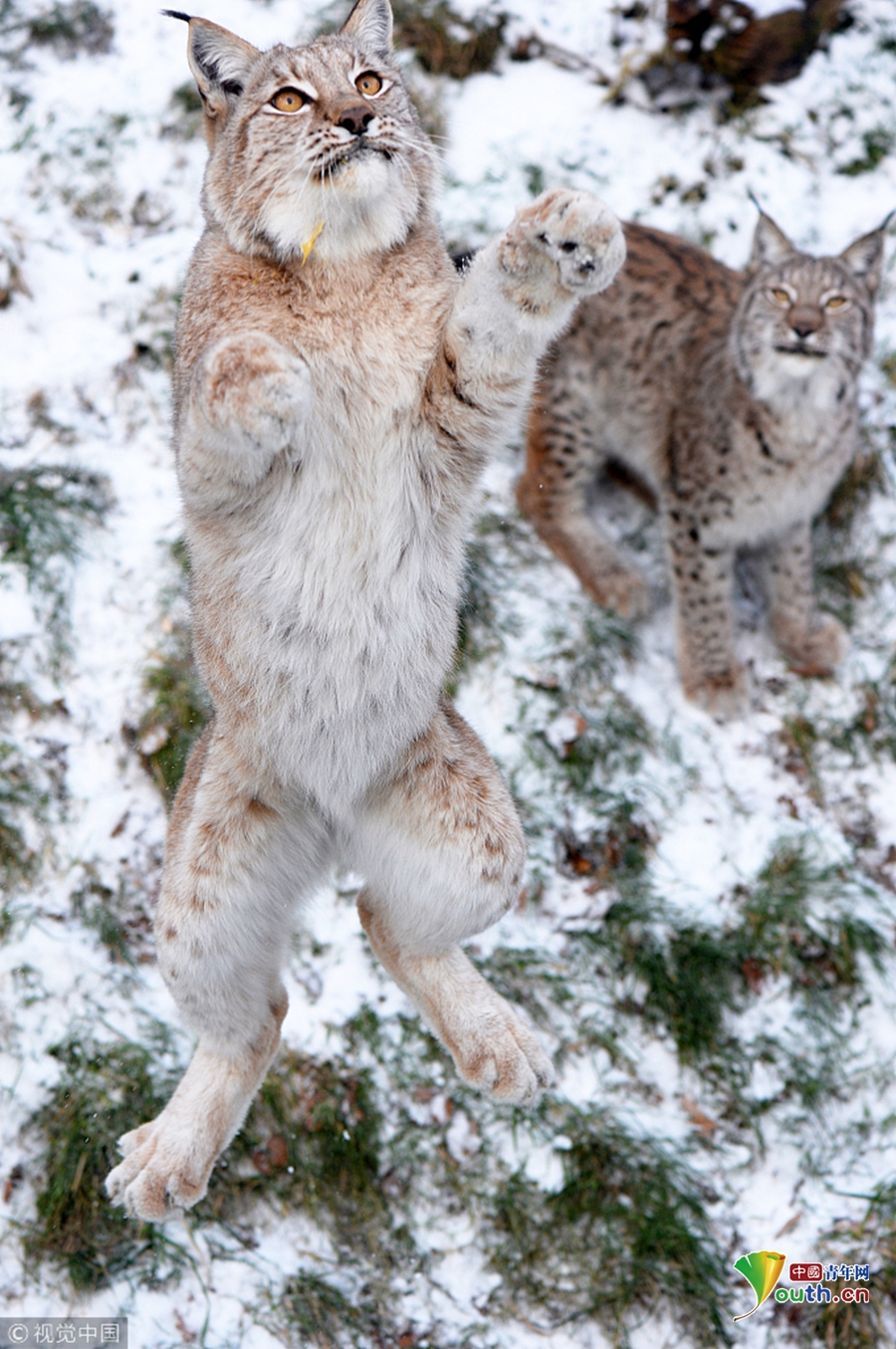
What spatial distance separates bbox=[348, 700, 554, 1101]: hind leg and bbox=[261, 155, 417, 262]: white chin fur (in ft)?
3.67

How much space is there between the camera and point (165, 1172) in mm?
2975

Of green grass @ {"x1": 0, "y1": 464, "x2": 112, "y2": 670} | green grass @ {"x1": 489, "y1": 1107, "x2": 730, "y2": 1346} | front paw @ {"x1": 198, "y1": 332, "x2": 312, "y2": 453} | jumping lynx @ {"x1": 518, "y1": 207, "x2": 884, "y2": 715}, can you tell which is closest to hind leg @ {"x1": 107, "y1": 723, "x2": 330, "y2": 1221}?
front paw @ {"x1": 198, "y1": 332, "x2": 312, "y2": 453}

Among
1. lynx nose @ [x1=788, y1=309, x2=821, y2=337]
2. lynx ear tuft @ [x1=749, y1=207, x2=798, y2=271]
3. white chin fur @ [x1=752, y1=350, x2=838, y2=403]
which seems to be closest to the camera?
lynx nose @ [x1=788, y1=309, x2=821, y2=337]

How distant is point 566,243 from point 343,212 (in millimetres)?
572

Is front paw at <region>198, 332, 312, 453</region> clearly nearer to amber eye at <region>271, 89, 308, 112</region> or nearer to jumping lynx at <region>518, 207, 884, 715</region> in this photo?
amber eye at <region>271, 89, 308, 112</region>

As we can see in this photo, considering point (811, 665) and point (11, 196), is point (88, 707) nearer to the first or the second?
point (11, 196)

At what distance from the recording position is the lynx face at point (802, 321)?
4715 millimetres

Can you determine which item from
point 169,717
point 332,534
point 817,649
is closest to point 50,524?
point 169,717

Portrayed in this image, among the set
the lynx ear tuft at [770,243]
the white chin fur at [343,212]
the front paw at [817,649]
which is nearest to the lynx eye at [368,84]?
the white chin fur at [343,212]

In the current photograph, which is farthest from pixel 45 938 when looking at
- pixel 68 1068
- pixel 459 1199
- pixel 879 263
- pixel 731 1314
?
pixel 879 263

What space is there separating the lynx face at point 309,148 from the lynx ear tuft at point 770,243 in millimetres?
2562

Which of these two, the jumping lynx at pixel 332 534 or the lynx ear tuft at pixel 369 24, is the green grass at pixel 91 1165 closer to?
the jumping lynx at pixel 332 534

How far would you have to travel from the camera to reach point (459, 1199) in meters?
4.02

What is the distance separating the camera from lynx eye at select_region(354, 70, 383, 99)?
2.69 metres
